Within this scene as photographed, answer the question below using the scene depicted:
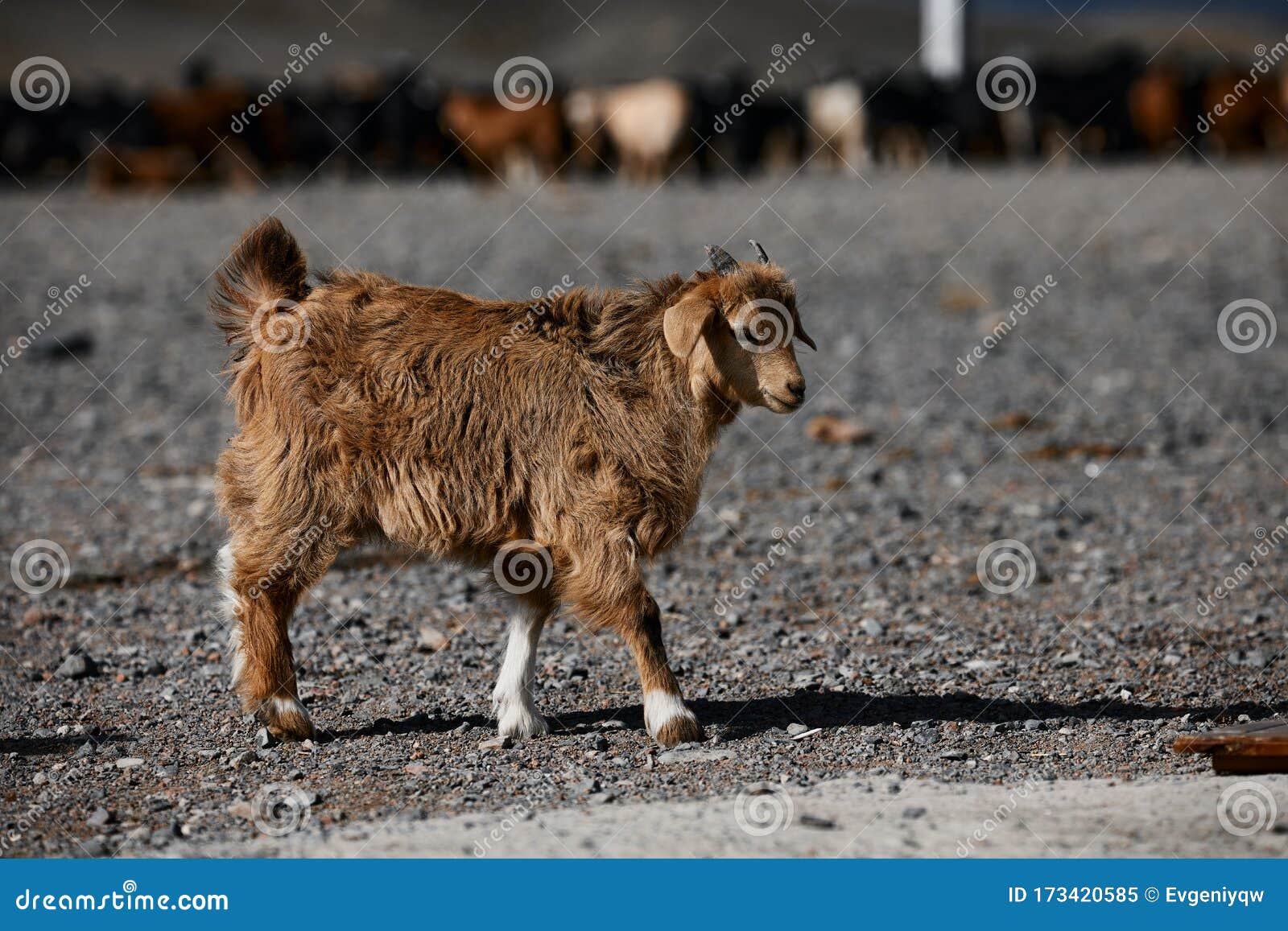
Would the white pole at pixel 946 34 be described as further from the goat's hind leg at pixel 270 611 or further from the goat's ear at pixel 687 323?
the goat's hind leg at pixel 270 611

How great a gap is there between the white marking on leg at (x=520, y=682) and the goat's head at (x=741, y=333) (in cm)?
114

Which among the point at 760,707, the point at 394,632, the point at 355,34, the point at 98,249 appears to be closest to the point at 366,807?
the point at 760,707

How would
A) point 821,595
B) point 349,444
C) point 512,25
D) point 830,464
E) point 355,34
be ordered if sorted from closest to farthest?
point 349,444, point 821,595, point 830,464, point 355,34, point 512,25

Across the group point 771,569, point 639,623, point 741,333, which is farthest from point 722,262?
point 771,569

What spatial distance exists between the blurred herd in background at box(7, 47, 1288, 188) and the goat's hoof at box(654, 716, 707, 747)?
767 inches

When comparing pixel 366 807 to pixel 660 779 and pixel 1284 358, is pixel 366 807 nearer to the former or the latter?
pixel 660 779

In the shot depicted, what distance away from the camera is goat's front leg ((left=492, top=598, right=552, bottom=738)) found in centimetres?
636

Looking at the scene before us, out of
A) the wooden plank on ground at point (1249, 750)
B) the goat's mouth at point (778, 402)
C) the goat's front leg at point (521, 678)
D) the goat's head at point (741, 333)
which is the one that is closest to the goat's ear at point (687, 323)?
the goat's head at point (741, 333)

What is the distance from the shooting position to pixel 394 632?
7.96 metres

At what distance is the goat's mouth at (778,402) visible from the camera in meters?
6.11

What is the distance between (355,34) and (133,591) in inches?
2957

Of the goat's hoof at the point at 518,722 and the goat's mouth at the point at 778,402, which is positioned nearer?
the goat's mouth at the point at 778,402

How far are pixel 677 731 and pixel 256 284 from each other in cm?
242

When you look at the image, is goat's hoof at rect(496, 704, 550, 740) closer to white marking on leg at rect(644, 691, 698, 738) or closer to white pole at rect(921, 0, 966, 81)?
white marking on leg at rect(644, 691, 698, 738)
